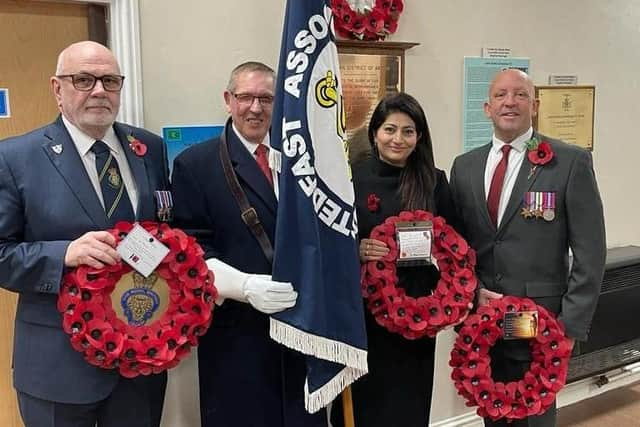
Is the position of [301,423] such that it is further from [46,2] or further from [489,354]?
[46,2]

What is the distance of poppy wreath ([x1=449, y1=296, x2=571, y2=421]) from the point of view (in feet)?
7.48

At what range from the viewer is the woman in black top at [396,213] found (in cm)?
229

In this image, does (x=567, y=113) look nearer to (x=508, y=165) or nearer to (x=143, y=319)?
(x=508, y=165)

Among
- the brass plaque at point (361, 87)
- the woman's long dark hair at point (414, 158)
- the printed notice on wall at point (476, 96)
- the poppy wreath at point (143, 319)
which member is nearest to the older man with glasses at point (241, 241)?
the poppy wreath at point (143, 319)

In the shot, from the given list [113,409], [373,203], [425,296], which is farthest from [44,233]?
[425,296]

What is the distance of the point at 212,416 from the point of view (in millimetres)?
2154

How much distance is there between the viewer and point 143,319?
5.97 ft

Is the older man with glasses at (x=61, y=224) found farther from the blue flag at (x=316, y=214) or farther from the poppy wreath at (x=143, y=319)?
the blue flag at (x=316, y=214)

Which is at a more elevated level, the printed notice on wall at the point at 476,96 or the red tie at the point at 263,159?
the printed notice on wall at the point at 476,96

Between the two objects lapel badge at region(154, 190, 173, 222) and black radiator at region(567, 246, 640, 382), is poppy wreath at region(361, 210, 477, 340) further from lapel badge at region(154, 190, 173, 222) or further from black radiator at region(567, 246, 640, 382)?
black radiator at region(567, 246, 640, 382)

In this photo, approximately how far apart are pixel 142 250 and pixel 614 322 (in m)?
2.83

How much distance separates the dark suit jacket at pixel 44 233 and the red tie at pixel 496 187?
4.51 ft

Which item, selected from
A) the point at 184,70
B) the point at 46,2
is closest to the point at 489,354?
the point at 184,70

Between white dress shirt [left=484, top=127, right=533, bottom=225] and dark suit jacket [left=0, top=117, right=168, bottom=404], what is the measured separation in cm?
140
